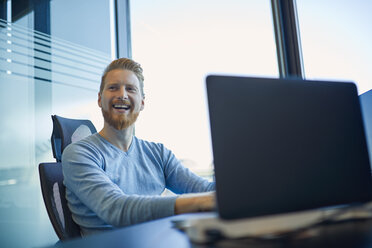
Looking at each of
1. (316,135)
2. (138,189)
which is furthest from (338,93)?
(138,189)

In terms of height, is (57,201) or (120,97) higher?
(120,97)

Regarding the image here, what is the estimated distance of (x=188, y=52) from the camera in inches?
113

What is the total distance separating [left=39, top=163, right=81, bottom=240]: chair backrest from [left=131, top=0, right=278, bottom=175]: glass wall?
4.21ft

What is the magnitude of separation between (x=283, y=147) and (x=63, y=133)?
115 cm

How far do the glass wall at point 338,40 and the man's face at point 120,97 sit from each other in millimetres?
1144

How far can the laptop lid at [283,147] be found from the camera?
511 millimetres

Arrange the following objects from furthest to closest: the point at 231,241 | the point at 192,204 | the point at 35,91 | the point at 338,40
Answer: the point at 35,91, the point at 338,40, the point at 192,204, the point at 231,241

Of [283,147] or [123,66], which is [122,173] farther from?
[283,147]

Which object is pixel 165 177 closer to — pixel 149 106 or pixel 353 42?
pixel 353 42

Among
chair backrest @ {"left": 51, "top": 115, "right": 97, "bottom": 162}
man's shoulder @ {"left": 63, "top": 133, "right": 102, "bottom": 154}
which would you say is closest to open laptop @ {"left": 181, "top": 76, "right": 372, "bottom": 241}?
man's shoulder @ {"left": 63, "top": 133, "right": 102, "bottom": 154}

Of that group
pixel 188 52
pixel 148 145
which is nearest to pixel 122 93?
pixel 148 145

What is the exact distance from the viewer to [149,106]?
2934 mm

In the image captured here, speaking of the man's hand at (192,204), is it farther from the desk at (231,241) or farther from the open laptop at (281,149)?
the open laptop at (281,149)

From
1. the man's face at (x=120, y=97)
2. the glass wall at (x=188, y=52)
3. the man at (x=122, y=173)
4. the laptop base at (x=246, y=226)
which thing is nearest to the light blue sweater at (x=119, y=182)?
the man at (x=122, y=173)
